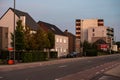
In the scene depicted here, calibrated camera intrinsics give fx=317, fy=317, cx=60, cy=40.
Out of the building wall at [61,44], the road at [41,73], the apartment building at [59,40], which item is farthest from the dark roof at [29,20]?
the road at [41,73]

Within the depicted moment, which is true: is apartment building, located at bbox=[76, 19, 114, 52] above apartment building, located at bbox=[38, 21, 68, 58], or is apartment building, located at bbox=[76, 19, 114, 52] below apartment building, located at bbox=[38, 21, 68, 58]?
above

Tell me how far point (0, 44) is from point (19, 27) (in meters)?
17.3

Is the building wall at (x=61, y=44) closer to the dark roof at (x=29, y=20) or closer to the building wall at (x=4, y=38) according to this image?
the dark roof at (x=29, y=20)

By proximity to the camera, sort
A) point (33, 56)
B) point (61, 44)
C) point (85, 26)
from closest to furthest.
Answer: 1. point (33, 56)
2. point (61, 44)
3. point (85, 26)

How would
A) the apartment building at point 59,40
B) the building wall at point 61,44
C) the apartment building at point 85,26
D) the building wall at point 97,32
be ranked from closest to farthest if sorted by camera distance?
the building wall at point 61,44 < the apartment building at point 59,40 < the building wall at point 97,32 < the apartment building at point 85,26

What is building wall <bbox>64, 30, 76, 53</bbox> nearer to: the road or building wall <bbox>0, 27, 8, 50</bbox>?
building wall <bbox>0, 27, 8, 50</bbox>

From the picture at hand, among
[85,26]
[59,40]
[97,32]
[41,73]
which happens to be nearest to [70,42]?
[59,40]

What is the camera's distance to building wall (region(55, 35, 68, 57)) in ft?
272

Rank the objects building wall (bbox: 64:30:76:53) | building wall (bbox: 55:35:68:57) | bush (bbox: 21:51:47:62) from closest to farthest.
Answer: bush (bbox: 21:51:47:62), building wall (bbox: 55:35:68:57), building wall (bbox: 64:30:76:53)

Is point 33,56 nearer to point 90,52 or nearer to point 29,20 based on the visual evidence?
point 29,20

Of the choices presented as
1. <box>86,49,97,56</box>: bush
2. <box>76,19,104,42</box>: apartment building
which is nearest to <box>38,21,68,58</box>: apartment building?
<box>86,49,97,56</box>: bush

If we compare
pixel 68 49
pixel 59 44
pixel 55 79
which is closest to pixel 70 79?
pixel 55 79

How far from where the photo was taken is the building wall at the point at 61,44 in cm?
8291

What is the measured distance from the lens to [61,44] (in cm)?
8694
